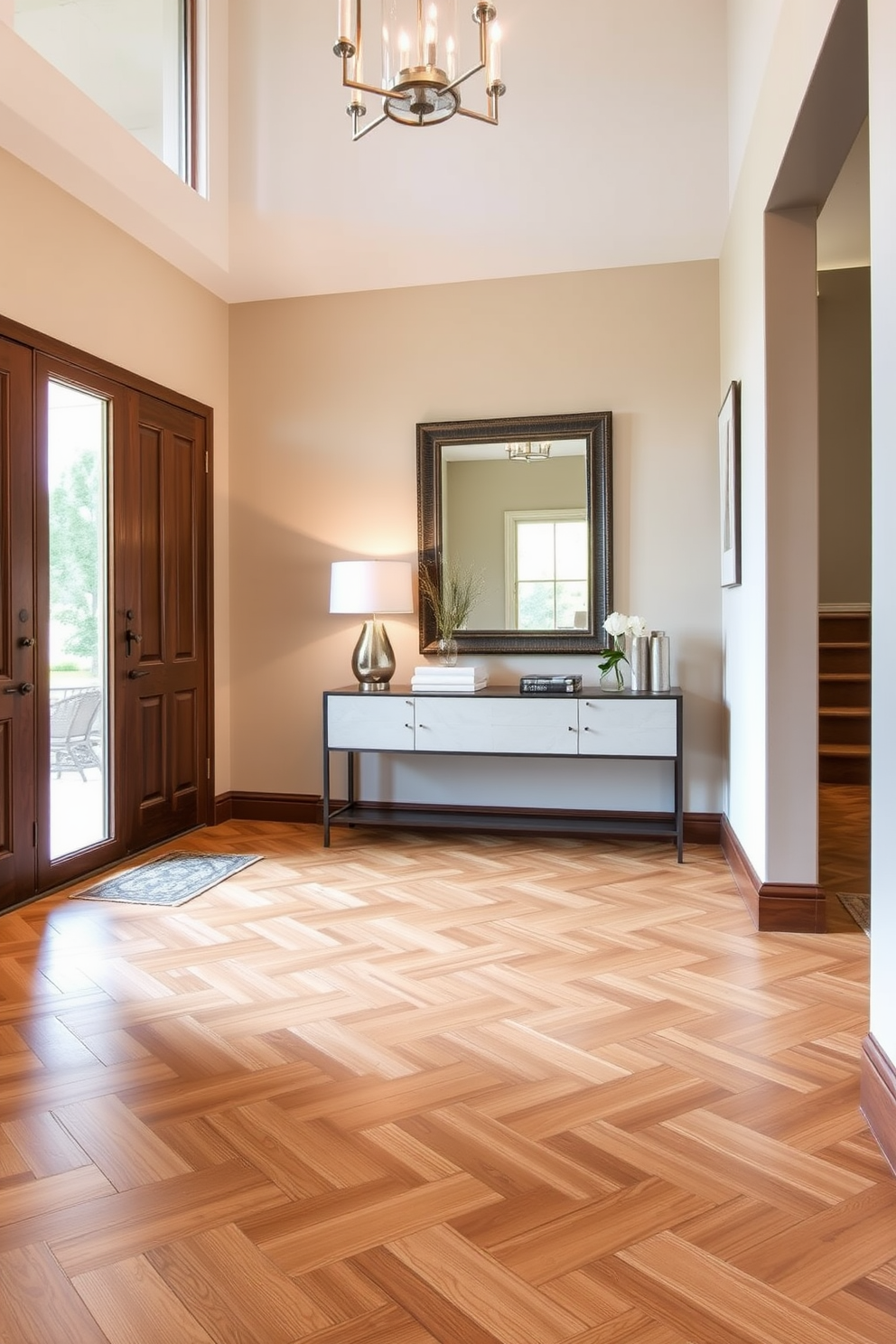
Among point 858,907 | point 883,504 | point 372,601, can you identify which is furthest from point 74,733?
point 883,504

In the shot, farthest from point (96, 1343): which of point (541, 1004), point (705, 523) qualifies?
point (705, 523)

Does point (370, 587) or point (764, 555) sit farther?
point (370, 587)

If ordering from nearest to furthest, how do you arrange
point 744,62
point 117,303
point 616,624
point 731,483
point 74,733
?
point 744,62
point 731,483
point 74,733
point 117,303
point 616,624

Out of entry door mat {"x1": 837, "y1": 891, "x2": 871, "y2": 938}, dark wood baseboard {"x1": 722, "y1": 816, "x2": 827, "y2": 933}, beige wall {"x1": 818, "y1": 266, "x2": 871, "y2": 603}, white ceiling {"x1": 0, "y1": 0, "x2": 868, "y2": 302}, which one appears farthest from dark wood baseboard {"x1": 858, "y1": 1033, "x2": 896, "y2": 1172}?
beige wall {"x1": 818, "y1": 266, "x2": 871, "y2": 603}

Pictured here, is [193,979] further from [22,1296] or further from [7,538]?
[7,538]

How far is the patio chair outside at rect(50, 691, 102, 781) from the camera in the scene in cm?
396

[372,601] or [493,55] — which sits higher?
[493,55]

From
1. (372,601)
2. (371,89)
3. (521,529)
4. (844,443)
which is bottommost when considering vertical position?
(372,601)

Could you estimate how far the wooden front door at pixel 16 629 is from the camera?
359 centimetres

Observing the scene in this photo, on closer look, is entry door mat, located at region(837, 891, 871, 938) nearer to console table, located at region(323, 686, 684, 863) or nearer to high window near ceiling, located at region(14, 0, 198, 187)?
console table, located at region(323, 686, 684, 863)

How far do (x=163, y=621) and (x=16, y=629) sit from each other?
3.48ft

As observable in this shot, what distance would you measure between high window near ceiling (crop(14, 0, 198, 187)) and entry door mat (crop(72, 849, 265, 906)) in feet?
10.3

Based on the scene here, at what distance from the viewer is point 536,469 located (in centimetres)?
488

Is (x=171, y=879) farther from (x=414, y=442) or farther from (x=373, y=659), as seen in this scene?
(x=414, y=442)
